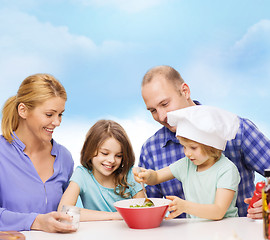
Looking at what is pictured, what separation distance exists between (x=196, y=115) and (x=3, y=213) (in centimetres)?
93

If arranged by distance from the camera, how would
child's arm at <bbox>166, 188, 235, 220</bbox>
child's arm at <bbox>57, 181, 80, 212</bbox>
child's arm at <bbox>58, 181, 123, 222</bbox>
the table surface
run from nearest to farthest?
the table surface → child's arm at <bbox>166, 188, 235, 220</bbox> → child's arm at <bbox>58, 181, 123, 222</bbox> → child's arm at <bbox>57, 181, 80, 212</bbox>

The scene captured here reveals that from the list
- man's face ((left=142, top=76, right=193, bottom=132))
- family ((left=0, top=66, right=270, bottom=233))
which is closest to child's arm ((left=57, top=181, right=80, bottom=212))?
family ((left=0, top=66, right=270, bottom=233))

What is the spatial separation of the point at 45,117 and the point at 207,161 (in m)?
0.81

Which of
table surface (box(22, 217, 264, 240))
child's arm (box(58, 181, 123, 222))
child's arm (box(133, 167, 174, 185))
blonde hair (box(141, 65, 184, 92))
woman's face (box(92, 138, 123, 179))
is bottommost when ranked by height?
table surface (box(22, 217, 264, 240))

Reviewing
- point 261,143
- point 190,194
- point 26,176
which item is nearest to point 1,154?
point 26,176

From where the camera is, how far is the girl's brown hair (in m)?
1.81

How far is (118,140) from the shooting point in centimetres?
180

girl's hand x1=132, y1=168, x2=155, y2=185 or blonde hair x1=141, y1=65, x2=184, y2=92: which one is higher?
blonde hair x1=141, y1=65, x2=184, y2=92

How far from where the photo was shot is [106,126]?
6.09 ft

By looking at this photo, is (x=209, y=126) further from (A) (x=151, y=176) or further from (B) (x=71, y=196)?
(B) (x=71, y=196)

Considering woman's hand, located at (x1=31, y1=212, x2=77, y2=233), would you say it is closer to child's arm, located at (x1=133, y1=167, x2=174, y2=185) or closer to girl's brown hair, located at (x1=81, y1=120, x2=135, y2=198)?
child's arm, located at (x1=133, y1=167, x2=174, y2=185)

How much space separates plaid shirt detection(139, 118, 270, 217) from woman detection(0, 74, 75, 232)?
0.52 meters

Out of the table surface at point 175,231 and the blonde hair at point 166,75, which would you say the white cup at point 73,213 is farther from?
the blonde hair at point 166,75

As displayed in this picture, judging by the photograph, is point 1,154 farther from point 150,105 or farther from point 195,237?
point 195,237
